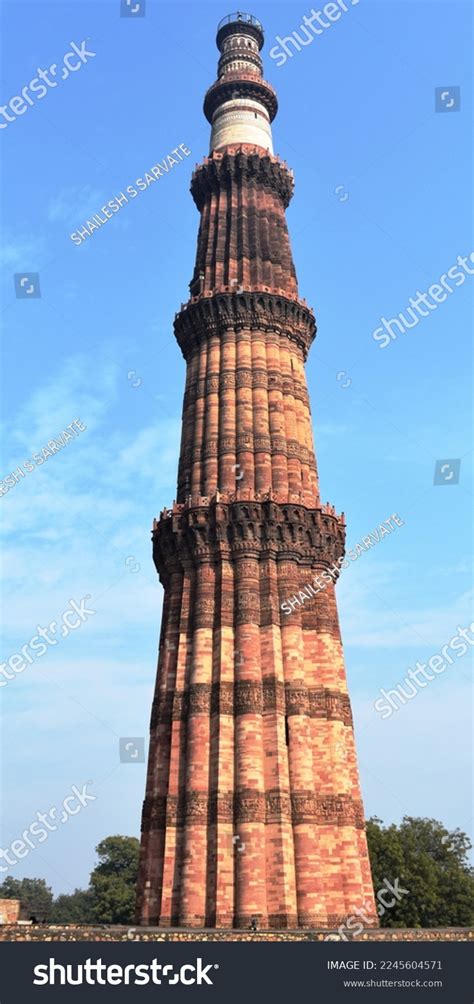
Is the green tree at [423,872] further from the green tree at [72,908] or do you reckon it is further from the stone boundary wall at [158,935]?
the green tree at [72,908]

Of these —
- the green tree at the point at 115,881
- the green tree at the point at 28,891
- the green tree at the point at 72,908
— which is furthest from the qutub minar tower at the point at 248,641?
the green tree at the point at 28,891

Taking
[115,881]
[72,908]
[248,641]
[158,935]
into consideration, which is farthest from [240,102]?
[72,908]

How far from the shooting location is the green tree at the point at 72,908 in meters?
107

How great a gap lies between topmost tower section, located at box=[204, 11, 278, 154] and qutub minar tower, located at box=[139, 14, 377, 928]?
3444 mm

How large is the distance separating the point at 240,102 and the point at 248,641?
1211 inches

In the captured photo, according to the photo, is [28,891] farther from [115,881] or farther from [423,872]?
[423,872]

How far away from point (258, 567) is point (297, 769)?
7.51 m

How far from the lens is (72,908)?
378 ft

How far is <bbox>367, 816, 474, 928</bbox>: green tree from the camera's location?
50.2 m

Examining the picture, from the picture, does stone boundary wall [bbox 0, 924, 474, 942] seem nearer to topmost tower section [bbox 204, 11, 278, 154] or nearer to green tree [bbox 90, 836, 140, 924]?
topmost tower section [bbox 204, 11, 278, 154]
